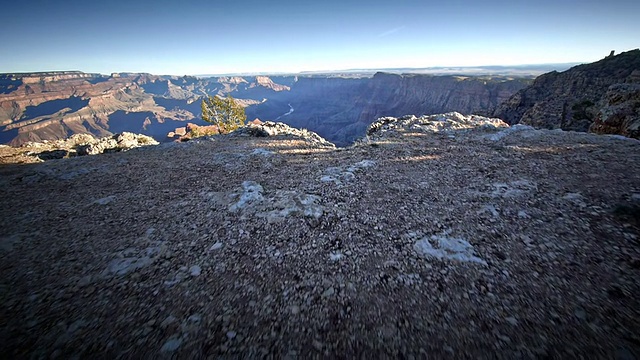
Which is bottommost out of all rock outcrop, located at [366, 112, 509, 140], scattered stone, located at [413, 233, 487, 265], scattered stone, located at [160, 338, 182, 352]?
scattered stone, located at [160, 338, 182, 352]

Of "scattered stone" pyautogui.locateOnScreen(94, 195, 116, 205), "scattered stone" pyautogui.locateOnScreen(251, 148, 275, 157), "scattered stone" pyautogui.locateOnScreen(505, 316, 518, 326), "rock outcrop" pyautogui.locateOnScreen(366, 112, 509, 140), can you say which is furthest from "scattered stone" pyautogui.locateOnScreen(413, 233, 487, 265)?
"rock outcrop" pyautogui.locateOnScreen(366, 112, 509, 140)

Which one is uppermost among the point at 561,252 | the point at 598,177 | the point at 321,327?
the point at 598,177

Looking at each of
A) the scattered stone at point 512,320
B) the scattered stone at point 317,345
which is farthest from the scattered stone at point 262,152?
the scattered stone at point 512,320

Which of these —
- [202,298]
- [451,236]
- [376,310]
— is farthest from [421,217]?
[202,298]

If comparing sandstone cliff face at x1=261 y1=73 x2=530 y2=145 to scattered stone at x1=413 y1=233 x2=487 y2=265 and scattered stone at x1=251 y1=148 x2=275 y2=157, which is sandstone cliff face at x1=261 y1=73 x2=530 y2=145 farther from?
scattered stone at x1=413 y1=233 x2=487 y2=265

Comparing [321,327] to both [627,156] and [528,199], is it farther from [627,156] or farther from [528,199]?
[627,156]
